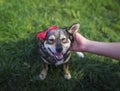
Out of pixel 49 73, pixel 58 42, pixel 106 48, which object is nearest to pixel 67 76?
pixel 49 73

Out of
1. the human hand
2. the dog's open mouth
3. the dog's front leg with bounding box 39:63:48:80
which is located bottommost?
the dog's front leg with bounding box 39:63:48:80

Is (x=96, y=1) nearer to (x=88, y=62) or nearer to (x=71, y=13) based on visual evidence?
(x=71, y=13)

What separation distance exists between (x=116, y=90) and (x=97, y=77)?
0.26 metres

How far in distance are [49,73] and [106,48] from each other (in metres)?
0.88

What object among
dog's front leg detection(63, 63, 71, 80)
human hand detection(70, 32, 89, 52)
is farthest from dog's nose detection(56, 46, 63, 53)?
dog's front leg detection(63, 63, 71, 80)

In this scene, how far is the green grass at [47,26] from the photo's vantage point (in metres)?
3.22

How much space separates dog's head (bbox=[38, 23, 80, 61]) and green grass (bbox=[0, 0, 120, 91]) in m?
0.54

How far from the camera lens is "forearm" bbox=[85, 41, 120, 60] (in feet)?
8.43

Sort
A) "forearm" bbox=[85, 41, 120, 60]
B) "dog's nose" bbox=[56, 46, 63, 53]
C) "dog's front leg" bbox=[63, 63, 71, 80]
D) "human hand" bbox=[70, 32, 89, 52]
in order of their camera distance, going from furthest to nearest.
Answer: "dog's front leg" bbox=[63, 63, 71, 80], "human hand" bbox=[70, 32, 89, 52], "dog's nose" bbox=[56, 46, 63, 53], "forearm" bbox=[85, 41, 120, 60]

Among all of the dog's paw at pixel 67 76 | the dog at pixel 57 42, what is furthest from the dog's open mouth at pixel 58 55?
the dog's paw at pixel 67 76

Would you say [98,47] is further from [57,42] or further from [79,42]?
[57,42]

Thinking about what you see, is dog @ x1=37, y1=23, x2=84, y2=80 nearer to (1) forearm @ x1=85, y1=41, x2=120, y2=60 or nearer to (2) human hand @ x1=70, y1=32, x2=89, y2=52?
(2) human hand @ x1=70, y1=32, x2=89, y2=52

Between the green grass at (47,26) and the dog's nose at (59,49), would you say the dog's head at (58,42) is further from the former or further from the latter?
the green grass at (47,26)

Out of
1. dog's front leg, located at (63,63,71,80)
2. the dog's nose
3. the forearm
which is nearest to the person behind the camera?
the forearm
